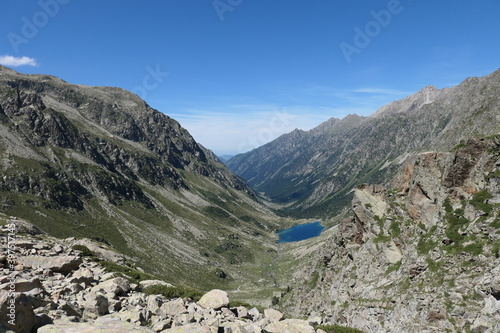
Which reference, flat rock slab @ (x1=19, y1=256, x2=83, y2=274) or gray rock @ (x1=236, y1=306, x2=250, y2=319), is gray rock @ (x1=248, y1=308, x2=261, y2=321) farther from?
flat rock slab @ (x1=19, y1=256, x2=83, y2=274)

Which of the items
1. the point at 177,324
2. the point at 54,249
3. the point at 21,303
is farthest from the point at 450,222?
the point at 54,249

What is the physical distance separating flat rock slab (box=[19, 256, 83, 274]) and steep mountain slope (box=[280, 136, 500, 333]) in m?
46.7

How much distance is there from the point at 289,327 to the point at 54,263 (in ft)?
91.8

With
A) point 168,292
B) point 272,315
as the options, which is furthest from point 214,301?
point 168,292

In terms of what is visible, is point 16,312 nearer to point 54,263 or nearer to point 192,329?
point 192,329

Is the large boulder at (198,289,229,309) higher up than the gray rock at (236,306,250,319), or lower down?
higher up

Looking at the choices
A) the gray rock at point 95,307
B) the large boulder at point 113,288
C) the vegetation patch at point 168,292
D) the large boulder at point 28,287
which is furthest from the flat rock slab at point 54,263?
the gray rock at point 95,307

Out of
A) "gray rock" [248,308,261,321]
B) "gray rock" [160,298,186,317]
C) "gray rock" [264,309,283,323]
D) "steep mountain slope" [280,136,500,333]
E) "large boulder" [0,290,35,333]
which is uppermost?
"large boulder" [0,290,35,333]

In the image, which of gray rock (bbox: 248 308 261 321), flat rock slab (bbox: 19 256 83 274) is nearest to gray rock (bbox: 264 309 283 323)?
gray rock (bbox: 248 308 261 321)

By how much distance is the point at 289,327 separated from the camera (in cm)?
2364

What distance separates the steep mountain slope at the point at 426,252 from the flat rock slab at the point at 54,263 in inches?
1839

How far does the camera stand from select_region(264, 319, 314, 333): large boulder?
22531 millimetres

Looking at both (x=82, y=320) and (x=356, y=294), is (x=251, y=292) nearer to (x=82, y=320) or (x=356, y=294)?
(x=356, y=294)

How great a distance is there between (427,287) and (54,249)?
5829 cm
